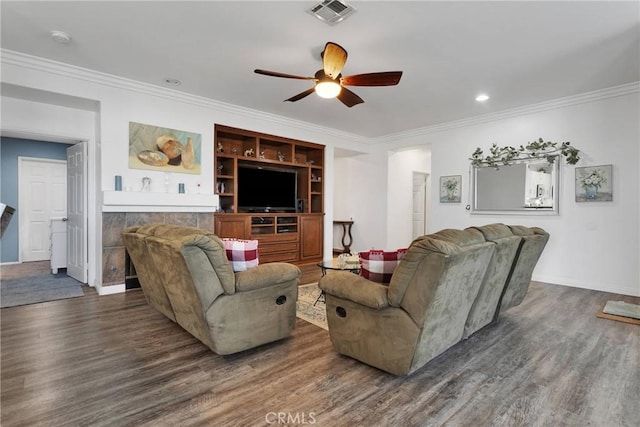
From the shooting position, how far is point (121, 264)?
414 cm

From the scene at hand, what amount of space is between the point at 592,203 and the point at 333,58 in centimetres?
414

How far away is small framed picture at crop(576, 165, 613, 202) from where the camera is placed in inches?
170

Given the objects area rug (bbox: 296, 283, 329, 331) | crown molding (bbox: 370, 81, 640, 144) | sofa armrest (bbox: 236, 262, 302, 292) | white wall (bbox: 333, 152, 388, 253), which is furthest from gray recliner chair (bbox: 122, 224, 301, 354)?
white wall (bbox: 333, 152, 388, 253)

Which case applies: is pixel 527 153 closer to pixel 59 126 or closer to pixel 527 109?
pixel 527 109

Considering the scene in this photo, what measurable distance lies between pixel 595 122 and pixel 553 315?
2.87 meters

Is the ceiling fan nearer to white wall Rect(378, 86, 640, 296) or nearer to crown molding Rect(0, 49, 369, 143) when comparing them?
crown molding Rect(0, 49, 369, 143)

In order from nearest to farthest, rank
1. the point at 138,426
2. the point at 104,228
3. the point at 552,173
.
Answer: the point at 138,426, the point at 104,228, the point at 552,173

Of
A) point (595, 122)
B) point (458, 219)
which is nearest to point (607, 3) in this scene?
point (595, 122)

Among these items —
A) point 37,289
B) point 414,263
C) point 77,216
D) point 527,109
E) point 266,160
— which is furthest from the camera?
point 266,160

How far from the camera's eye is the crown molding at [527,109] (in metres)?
4.21

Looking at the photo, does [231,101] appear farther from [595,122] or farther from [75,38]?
[595,122]

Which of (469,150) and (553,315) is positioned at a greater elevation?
(469,150)

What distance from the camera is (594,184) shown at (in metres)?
4.42

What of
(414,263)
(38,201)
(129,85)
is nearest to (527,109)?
(414,263)
